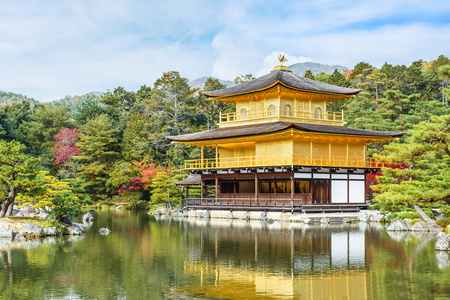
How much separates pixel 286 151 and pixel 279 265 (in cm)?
→ 2221

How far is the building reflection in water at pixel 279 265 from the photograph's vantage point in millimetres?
12727

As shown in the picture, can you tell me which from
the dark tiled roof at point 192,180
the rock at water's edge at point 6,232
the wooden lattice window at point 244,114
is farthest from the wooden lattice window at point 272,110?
the rock at water's edge at point 6,232

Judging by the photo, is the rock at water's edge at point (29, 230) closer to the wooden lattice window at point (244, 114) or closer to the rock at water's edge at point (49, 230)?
the rock at water's edge at point (49, 230)

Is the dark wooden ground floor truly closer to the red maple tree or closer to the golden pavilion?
the golden pavilion

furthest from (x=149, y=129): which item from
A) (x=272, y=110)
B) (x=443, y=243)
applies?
(x=443, y=243)

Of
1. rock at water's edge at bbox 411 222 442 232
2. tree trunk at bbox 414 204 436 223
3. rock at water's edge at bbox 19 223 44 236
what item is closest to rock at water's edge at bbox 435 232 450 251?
rock at water's edge at bbox 411 222 442 232

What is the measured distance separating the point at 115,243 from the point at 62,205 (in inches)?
182

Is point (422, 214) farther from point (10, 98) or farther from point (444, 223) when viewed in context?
point (10, 98)

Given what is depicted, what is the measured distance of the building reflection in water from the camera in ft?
41.8

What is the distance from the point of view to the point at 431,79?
221 feet

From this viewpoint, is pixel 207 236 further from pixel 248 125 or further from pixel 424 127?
pixel 248 125

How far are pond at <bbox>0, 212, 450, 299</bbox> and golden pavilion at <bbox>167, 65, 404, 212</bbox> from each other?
39.5 ft

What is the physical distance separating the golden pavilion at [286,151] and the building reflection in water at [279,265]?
10573 millimetres

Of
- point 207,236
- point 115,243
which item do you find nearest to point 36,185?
point 115,243
